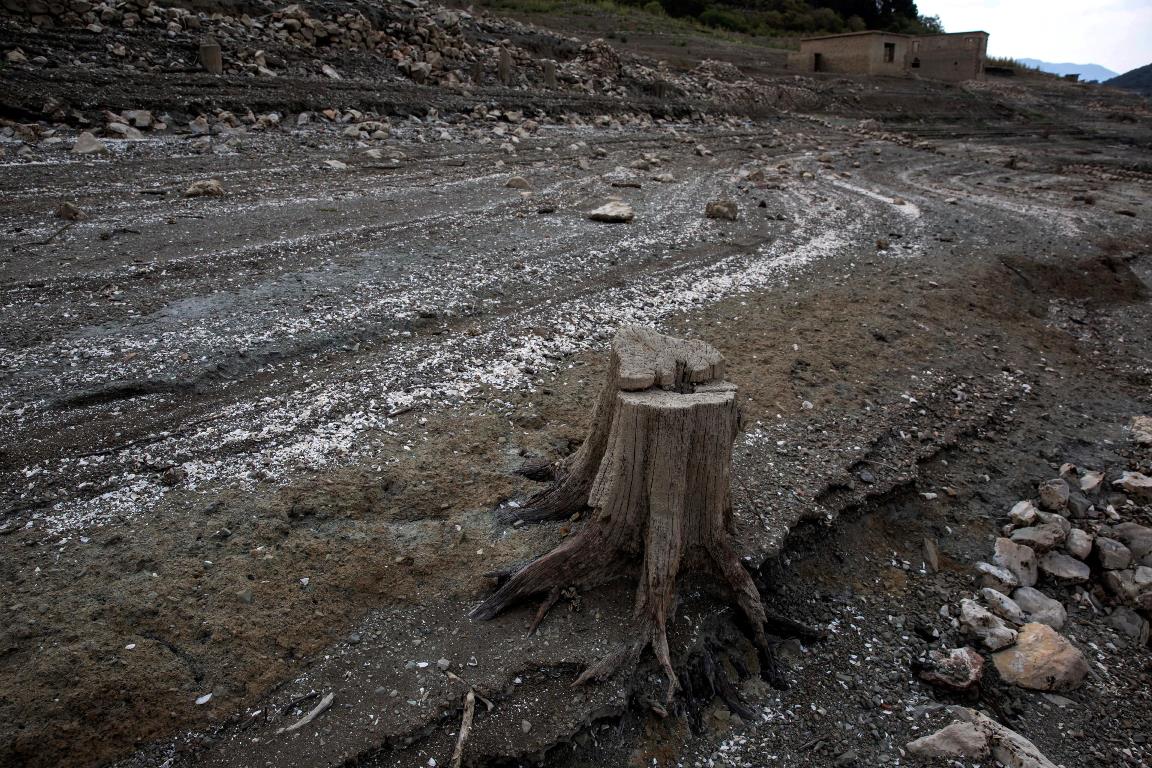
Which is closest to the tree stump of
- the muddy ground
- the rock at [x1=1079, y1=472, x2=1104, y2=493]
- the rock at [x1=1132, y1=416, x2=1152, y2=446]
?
the muddy ground

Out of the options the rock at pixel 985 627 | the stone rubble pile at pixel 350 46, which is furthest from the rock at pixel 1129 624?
the stone rubble pile at pixel 350 46

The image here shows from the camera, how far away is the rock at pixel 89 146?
7820 millimetres

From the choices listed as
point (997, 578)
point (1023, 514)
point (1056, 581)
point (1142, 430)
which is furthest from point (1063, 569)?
point (1142, 430)

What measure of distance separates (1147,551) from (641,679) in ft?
9.44

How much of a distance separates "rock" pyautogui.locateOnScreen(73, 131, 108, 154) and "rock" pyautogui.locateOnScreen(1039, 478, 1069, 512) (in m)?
9.90

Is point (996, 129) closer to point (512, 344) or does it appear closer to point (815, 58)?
point (815, 58)

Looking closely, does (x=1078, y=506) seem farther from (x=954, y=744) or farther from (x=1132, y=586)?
(x=954, y=744)

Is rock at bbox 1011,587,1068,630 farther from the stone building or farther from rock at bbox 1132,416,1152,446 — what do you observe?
the stone building

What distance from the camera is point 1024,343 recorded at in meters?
5.32

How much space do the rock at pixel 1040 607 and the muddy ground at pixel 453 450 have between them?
14 cm

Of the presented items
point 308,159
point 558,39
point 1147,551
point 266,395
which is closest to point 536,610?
point 266,395

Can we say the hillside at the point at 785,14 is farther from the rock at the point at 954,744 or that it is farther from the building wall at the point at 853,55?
the rock at the point at 954,744

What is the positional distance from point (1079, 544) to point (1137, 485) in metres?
0.85

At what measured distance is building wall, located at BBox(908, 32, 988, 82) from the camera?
28969 millimetres
